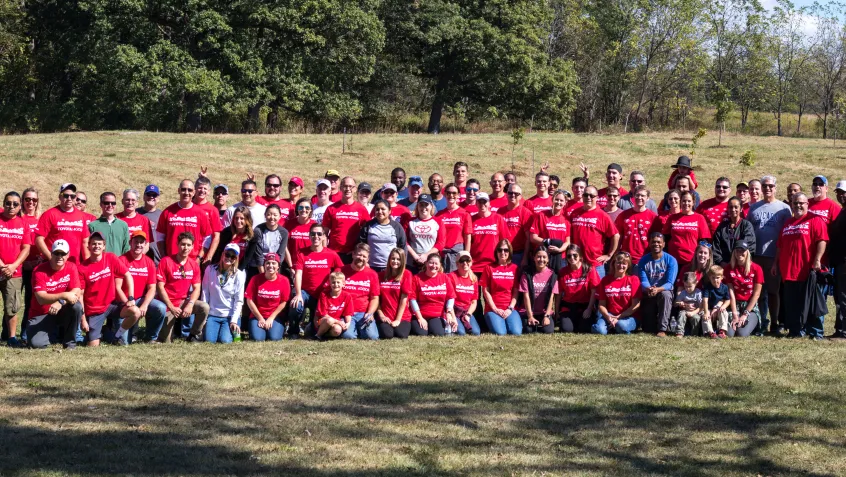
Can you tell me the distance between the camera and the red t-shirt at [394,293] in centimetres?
1188

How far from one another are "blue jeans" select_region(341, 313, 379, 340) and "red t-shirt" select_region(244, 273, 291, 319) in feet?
2.73

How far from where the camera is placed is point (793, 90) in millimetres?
64875

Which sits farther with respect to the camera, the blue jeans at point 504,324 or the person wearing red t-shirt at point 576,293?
the person wearing red t-shirt at point 576,293

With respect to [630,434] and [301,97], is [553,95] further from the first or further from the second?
[630,434]

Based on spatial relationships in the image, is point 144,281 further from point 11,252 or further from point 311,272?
point 311,272

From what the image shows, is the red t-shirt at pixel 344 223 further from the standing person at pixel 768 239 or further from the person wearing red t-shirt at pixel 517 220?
the standing person at pixel 768 239

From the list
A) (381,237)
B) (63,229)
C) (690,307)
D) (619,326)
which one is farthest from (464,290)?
(63,229)

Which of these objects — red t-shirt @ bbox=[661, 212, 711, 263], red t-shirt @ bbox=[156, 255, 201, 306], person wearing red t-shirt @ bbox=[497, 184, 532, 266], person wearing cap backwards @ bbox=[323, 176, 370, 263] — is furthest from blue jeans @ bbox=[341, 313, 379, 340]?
red t-shirt @ bbox=[661, 212, 711, 263]

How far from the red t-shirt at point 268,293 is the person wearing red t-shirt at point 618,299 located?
3.84 m

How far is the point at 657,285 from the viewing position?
39.4ft

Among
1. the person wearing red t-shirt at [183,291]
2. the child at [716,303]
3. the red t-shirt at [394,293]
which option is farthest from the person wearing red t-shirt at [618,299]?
the person wearing red t-shirt at [183,291]

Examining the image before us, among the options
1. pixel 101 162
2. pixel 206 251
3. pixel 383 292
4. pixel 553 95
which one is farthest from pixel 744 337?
pixel 553 95

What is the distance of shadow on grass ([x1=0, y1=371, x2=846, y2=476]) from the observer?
261 inches

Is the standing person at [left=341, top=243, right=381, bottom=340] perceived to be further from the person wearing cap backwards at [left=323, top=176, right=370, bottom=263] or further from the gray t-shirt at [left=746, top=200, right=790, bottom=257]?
the gray t-shirt at [left=746, top=200, right=790, bottom=257]
